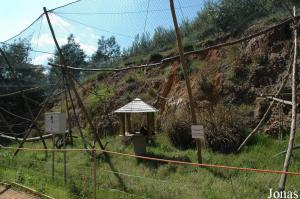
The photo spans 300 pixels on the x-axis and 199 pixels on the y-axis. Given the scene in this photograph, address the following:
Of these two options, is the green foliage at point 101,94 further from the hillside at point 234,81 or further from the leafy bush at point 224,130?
the leafy bush at point 224,130

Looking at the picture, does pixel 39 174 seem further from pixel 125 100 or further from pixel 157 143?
pixel 125 100

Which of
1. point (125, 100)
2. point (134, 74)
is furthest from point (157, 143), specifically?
point (134, 74)

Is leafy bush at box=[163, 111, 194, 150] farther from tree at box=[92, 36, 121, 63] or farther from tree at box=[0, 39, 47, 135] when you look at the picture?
tree at box=[0, 39, 47, 135]

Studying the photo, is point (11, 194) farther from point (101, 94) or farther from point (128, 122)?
point (101, 94)

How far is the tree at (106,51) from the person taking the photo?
1062 centimetres

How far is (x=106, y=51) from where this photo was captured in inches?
456

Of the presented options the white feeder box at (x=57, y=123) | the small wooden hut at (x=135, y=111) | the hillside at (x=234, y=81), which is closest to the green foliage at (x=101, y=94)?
the hillside at (x=234, y=81)

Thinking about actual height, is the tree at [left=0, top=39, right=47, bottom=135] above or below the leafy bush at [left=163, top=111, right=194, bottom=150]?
above

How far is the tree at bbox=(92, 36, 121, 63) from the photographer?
34.8 feet

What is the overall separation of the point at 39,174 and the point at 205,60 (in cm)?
663

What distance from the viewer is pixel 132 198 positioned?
22.9 feet

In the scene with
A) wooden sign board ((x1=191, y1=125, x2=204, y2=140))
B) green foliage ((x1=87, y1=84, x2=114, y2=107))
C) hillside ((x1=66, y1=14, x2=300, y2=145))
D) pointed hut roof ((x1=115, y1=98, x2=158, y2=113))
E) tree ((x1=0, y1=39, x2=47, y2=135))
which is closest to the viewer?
wooden sign board ((x1=191, y1=125, x2=204, y2=140))

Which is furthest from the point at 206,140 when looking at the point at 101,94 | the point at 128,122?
the point at 101,94

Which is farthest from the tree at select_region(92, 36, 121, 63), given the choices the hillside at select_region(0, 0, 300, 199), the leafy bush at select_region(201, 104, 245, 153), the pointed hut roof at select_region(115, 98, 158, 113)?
the leafy bush at select_region(201, 104, 245, 153)
